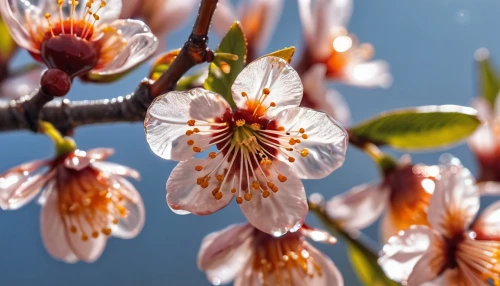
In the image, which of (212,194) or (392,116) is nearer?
(212,194)

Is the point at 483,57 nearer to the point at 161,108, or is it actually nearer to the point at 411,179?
the point at 411,179

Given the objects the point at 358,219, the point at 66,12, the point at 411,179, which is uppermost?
the point at 66,12

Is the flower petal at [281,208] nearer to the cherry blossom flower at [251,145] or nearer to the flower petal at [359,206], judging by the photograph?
the cherry blossom flower at [251,145]

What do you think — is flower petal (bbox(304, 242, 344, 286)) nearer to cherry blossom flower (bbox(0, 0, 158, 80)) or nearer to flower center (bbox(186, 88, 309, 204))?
flower center (bbox(186, 88, 309, 204))

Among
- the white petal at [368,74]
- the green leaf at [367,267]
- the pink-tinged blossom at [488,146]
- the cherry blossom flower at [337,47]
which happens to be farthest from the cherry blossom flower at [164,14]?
the pink-tinged blossom at [488,146]

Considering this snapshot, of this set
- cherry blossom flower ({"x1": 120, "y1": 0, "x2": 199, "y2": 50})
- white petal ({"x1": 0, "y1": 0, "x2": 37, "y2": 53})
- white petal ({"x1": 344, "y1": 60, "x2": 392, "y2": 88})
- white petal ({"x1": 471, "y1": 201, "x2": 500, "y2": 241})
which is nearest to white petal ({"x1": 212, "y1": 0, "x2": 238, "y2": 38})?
cherry blossom flower ({"x1": 120, "y1": 0, "x2": 199, "y2": 50})

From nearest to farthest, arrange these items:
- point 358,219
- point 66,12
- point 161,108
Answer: point 161,108
point 66,12
point 358,219

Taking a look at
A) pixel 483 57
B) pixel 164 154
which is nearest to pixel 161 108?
pixel 164 154
